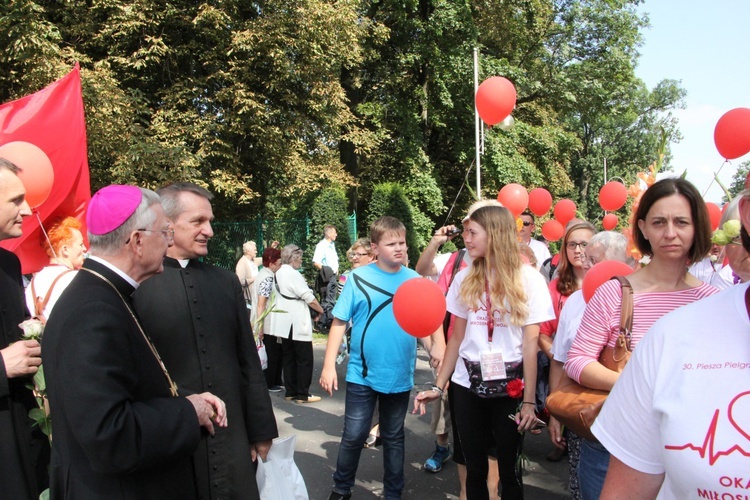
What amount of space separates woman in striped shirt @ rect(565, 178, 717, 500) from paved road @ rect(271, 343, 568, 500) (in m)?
2.17

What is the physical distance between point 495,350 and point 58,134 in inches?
140

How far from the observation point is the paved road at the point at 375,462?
4.41 metres

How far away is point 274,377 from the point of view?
7516 millimetres

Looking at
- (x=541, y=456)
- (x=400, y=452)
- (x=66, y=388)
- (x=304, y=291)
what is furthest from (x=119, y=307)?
(x=304, y=291)

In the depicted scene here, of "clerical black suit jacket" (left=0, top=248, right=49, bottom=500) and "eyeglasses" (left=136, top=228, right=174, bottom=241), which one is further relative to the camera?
"clerical black suit jacket" (left=0, top=248, right=49, bottom=500)

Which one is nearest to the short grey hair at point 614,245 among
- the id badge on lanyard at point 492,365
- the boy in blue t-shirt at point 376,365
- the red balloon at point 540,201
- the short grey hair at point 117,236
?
the id badge on lanyard at point 492,365

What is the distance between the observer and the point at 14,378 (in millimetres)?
2395

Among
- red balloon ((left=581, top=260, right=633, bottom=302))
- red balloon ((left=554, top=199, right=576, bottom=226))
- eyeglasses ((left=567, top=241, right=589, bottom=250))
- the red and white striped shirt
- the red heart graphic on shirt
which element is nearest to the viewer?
the red heart graphic on shirt

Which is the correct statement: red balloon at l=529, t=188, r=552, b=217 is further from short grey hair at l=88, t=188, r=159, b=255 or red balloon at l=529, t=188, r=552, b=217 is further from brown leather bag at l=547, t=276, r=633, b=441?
short grey hair at l=88, t=188, r=159, b=255

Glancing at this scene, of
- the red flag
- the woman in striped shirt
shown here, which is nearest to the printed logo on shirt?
the woman in striped shirt

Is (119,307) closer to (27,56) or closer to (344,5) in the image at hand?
(27,56)

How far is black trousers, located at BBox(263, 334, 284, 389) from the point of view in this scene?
725cm

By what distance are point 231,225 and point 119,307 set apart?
13.1 m

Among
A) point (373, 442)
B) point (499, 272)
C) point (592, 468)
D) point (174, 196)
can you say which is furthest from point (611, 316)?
point (373, 442)
